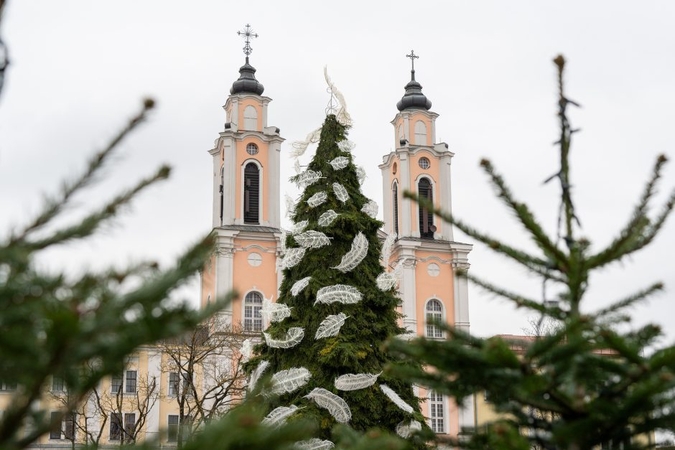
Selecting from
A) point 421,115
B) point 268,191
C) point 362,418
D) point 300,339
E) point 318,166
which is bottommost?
point 362,418

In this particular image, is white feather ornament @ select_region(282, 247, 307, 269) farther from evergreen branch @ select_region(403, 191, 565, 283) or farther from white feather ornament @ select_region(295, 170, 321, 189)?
evergreen branch @ select_region(403, 191, 565, 283)

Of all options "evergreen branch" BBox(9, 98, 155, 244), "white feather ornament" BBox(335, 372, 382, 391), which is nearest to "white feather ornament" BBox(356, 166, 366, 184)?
"white feather ornament" BBox(335, 372, 382, 391)

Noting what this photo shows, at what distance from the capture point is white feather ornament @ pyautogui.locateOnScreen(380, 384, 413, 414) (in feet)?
45.7

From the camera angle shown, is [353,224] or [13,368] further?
[353,224]

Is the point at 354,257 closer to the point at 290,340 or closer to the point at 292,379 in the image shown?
the point at 290,340

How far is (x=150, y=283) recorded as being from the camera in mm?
1824

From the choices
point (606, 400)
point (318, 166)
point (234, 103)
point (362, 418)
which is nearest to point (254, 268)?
point (234, 103)

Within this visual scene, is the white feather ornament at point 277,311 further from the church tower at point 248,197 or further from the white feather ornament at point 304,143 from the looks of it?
the church tower at point 248,197

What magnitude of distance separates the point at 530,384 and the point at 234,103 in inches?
1673

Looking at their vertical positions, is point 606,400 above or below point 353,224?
below

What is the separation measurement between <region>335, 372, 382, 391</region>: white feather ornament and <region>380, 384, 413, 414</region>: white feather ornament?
0.86ft

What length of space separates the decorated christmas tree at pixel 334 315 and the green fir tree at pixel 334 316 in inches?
0.7

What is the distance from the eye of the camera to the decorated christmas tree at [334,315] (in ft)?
45.7

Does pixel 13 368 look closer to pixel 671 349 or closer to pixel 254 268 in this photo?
pixel 671 349
